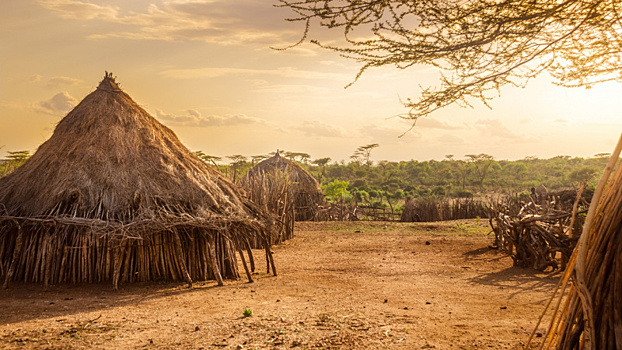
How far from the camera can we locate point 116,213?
732 cm

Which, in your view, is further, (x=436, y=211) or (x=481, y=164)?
(x=481, y=164)

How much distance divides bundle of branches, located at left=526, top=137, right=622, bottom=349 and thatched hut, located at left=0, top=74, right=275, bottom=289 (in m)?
5.15

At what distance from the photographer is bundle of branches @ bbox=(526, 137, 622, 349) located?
3047 mm

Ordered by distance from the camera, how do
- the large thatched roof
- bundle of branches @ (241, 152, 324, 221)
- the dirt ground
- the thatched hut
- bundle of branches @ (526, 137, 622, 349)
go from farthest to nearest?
bundle of branches @ (241, 152, 324, 221) < the large thatched roof < the thatched hut < the dirt ground < bundle of branches @ (526, 137, 622, 349)

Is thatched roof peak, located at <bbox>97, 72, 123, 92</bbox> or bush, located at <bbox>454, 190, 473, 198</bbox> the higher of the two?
thatched roof peak, located at <bbox>97, 72, 123, 92</bbox>

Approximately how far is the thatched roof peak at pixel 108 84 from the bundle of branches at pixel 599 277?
7.92m

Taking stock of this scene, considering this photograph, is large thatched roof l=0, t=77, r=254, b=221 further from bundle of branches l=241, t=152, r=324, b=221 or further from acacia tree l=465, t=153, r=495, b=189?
acacia tree l=465, t=153, r=495, b=189

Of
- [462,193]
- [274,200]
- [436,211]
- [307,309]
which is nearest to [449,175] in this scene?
[462,193]

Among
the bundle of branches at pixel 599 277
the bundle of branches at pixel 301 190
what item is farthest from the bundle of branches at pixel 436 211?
the bundle of branches at pixel 599 277

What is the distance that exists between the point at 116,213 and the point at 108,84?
285cm

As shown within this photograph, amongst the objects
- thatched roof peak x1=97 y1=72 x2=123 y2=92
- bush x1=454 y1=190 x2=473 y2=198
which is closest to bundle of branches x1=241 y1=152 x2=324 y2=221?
thatched roof peak x1=97 y1=72 x2=123 y2=92

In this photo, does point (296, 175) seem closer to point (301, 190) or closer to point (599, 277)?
point (301, 190)

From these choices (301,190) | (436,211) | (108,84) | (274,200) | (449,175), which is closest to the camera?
(108,84)

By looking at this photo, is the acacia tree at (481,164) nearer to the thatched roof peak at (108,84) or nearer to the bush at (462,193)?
the bush at (462,193)
